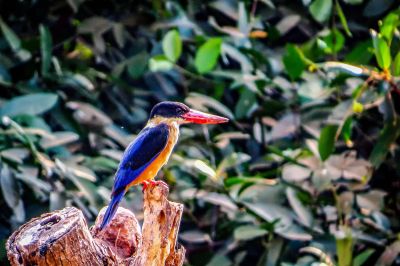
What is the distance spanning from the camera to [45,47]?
6277 millimetres

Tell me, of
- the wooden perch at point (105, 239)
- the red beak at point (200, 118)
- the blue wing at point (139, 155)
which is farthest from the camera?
the red beak at point (200, 118)

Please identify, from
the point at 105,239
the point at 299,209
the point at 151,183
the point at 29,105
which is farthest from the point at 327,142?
the point at 105,239

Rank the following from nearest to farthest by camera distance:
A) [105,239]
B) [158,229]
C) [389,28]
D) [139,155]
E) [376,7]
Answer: [158,229]
[105,239]
[139,155]
[389,28]
[376,7]

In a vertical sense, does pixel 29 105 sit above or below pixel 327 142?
above

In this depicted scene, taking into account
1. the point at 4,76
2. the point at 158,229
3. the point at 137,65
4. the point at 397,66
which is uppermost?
the point at 158,229

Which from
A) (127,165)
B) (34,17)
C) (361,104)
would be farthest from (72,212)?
(34,17)

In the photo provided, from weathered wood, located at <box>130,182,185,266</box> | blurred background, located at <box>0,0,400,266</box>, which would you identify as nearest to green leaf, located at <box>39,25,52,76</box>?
blurred background, located at <box>0,0,400,266</box>

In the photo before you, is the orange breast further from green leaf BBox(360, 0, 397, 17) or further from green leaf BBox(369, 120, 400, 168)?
green leaf BBox(360, 0, 397, 17)

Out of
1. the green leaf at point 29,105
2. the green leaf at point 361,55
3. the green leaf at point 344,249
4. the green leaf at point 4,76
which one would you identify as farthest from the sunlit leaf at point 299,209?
the green leaf at point 4,76

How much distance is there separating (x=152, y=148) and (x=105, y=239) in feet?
1.64

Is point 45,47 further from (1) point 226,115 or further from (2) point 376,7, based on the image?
→ (2) point 376,7

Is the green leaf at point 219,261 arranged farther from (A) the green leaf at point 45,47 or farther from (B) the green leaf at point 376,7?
(B) the green leaf at point 376,7

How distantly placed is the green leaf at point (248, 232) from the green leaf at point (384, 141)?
2.12 ft

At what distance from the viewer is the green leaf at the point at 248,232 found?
596 cm
